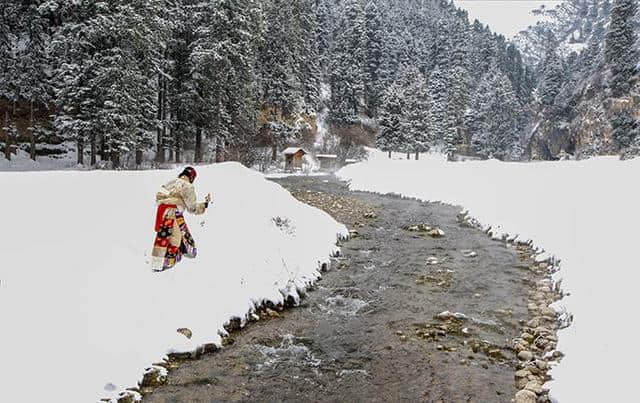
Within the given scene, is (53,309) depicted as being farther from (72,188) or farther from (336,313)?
(336,313)

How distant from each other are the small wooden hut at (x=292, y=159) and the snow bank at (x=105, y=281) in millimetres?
39538

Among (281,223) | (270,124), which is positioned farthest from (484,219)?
(270,124)

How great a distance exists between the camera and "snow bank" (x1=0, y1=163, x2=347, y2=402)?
5770 mm

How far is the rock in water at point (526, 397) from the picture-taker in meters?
6.08

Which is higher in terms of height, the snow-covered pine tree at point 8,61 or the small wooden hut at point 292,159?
the snow-covered pine tree at point 8,61

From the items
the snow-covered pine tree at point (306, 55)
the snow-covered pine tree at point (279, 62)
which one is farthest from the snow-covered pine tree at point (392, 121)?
the snow-covered pine tree at point (279, 62)

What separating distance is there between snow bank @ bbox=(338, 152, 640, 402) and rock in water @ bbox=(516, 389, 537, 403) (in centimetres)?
27

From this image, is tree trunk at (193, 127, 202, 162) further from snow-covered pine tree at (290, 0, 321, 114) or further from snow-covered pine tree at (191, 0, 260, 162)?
snow-covered pine tree at (290, 0, 321, 114)

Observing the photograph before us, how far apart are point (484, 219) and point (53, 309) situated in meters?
17.4

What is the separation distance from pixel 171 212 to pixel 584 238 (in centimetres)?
1027

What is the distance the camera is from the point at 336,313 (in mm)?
9633

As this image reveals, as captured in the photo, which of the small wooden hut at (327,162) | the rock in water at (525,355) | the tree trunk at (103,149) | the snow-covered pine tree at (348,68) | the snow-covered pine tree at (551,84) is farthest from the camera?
the snow-covered pine tree at (551,84)

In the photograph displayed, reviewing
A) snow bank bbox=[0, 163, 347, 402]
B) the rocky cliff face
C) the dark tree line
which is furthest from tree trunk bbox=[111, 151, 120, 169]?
the rocky cliff face

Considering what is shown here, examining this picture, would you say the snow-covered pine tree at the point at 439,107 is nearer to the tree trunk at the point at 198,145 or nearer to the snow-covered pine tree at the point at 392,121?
the snow-covered pine tree at the point at 392,121
